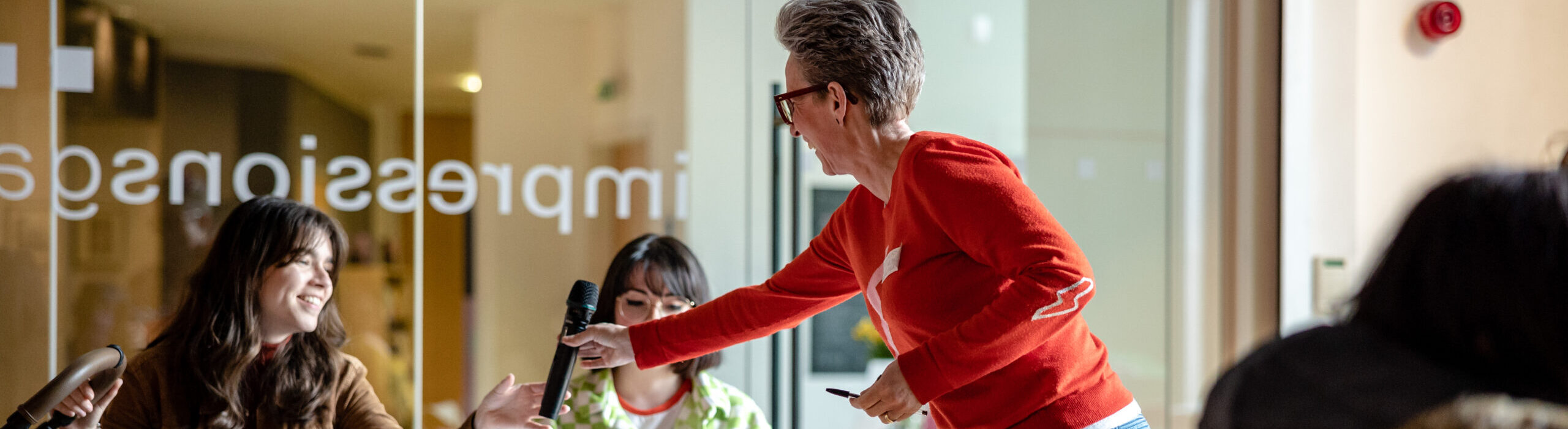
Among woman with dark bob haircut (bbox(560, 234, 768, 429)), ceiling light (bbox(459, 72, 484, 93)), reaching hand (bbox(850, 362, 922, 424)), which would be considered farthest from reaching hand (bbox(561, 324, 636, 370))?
ceiling light (bbox(459, 72, 484, 93))

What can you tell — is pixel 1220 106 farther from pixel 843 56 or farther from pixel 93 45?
pixel 93 45

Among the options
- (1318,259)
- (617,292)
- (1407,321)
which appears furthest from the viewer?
(1318,259)

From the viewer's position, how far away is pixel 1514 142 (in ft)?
10.4

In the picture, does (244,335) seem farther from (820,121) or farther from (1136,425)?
(1136,425)

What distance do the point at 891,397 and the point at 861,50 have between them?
1.82 feet

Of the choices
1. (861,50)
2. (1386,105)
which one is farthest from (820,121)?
(1386,105)

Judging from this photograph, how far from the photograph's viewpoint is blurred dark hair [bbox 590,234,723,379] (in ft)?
8.00

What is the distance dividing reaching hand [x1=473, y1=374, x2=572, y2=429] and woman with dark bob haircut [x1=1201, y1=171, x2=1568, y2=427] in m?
1.46

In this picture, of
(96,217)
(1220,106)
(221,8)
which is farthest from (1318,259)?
(96,217)

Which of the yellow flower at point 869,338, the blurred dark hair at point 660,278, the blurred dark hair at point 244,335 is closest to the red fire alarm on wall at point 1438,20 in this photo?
the yellow flower at point 869,338

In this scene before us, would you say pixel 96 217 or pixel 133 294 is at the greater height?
pixel 96 217

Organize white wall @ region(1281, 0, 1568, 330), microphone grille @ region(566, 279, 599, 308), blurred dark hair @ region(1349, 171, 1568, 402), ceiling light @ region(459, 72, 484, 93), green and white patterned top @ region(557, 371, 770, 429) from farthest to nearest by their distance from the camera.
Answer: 1. white wall @ region(1281, 0, 1568, 330)
2. ceiling light @ region(459, 72, 484, 93)
3. green and white patterned top @ region(557, 371, 770, 429)
4. microphone grille @ region(566, 279, 599, 308)
5. blurred dark hair @ region(1349, 171, 1568, 402)

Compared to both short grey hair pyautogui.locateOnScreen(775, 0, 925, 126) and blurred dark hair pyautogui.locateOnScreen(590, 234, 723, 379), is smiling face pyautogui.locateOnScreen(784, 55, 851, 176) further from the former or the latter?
blurred dark hair pyautogui.locateOnScreen(590, 234, 723, 379)

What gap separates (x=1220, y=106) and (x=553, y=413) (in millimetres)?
2361
